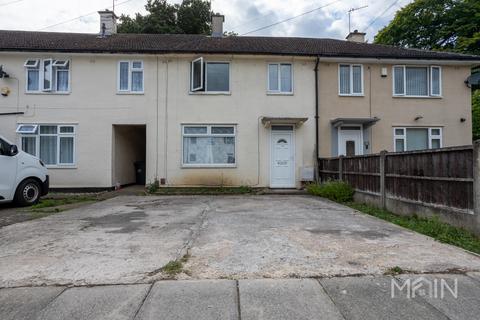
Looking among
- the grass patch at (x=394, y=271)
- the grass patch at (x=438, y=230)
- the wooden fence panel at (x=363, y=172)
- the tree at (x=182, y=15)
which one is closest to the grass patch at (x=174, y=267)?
the grass patch at (x=394, y=271)

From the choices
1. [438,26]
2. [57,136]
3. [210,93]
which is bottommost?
[57,136]

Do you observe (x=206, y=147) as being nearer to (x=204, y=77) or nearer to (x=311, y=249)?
(x=204, y=77)

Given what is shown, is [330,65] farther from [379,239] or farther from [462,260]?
[462,260]

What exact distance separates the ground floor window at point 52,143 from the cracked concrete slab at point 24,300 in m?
10.3

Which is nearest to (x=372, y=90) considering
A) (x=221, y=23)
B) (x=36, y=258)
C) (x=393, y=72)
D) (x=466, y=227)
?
(x=393, y=72)

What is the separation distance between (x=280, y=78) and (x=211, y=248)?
995 centimetres

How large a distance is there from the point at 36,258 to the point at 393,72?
1394 cm

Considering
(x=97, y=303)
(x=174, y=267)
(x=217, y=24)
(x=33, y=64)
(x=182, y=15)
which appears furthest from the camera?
(x=182, y=15)

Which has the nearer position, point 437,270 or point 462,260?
point 437,270

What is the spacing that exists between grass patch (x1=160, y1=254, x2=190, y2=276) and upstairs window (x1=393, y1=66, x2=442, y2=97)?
1256 cm

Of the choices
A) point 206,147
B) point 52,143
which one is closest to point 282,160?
point 206,147

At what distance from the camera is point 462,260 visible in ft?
12.4

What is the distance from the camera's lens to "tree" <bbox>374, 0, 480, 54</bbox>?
2325 cm

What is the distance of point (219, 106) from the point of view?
12.6 metres
